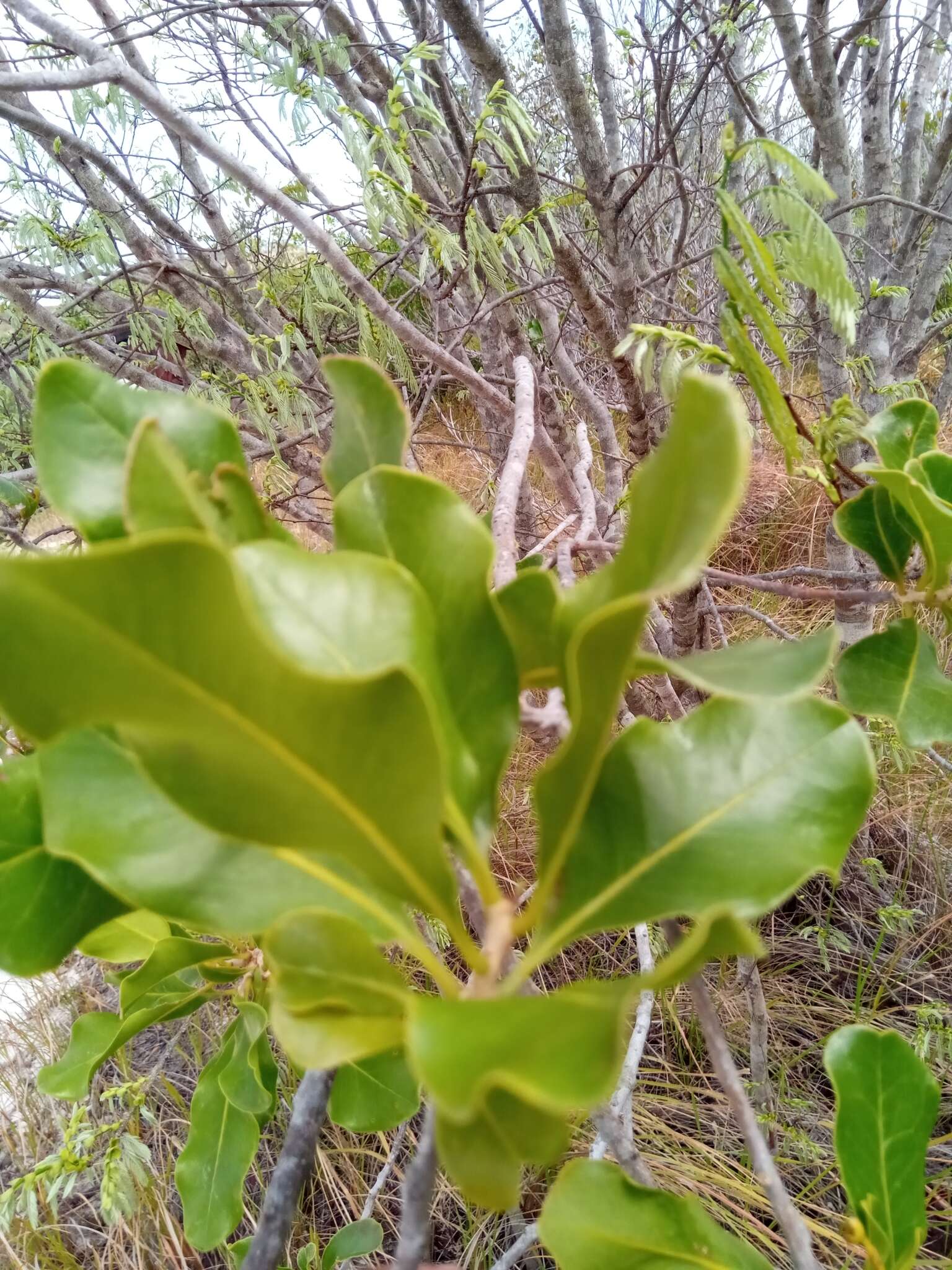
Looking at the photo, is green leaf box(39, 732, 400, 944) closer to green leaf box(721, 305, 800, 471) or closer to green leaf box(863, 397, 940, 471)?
green leaf box(721, 305, 800, 471)

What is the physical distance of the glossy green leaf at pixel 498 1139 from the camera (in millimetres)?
191

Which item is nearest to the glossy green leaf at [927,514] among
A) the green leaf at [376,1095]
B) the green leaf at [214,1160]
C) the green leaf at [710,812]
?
the green leaf at [710,812]

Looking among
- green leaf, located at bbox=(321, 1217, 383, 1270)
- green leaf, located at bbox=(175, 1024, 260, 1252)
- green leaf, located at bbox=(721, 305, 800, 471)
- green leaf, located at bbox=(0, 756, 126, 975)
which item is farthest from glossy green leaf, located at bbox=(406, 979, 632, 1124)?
green leaf, located at bbox=(321, 1217, 383, 1270)

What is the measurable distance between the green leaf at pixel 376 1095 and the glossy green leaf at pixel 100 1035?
0.42 feet

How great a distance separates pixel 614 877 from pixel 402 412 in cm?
22

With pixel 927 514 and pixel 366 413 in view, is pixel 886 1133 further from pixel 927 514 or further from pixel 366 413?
pixel 366 413

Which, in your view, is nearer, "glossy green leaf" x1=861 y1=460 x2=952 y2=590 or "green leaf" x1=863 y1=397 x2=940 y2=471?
"glossy green leaf" x1=861 y1=460 x2=952 y2=590

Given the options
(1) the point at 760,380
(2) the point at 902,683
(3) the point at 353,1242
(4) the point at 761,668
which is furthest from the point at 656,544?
(3) the point at 353,1242

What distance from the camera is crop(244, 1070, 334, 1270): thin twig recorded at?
0.31 m

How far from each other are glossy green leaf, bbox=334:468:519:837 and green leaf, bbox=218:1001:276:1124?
34 centimetres

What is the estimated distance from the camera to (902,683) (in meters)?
0.50

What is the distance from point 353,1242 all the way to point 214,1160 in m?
0.26

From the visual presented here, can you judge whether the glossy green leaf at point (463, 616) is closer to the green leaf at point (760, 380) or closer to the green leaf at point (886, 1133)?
the green leaf at point (760, 380)

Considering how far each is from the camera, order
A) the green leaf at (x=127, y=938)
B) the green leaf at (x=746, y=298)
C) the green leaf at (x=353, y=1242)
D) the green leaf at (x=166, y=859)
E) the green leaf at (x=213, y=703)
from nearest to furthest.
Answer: the green leaf at (x=213, y=703) < the green leaf at (x=166, y=859) < the green leaf at (x=746, y=298) < the green leaf at (x=127, y=938) < the green leaf at (x=353, y=1242)
